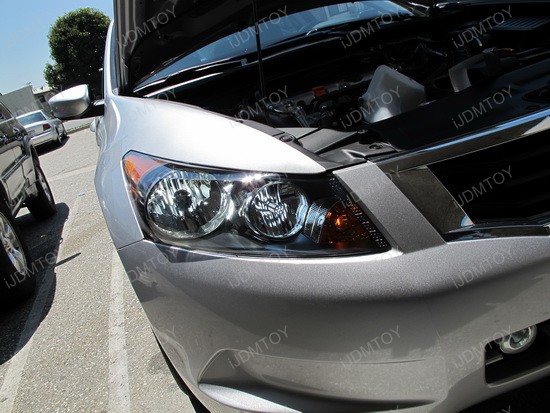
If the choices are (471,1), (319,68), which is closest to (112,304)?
(319,68)

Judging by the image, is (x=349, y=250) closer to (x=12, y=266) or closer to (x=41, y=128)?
(x=12, y=266)

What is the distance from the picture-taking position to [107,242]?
168 inches

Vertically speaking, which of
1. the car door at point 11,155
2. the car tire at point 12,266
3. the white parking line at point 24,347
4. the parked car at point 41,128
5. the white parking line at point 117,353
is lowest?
the white parking line at point 117,353

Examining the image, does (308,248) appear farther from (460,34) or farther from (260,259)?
(460,34)

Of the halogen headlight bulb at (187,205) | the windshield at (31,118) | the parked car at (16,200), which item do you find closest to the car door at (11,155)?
the parked car at (16,200)

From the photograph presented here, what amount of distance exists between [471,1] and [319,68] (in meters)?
1.22

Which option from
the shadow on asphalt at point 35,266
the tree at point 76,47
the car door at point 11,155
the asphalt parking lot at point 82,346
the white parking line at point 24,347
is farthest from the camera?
the tree at point 76,47

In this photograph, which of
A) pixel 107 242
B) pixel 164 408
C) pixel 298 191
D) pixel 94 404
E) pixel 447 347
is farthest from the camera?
pixel 107 242

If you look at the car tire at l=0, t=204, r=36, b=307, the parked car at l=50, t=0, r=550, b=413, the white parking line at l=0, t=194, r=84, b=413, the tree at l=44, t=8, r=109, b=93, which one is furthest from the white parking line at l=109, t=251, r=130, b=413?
the tree at l=44, t=8, r=109, b=93

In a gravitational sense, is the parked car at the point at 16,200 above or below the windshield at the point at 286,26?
below

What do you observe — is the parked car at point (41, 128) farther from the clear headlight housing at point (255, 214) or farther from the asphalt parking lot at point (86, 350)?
the clear headlight housing at point (255, 214)

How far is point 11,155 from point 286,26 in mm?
3253

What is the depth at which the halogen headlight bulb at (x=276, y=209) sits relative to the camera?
3.97ft

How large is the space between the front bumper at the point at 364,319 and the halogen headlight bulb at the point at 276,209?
10 cm
